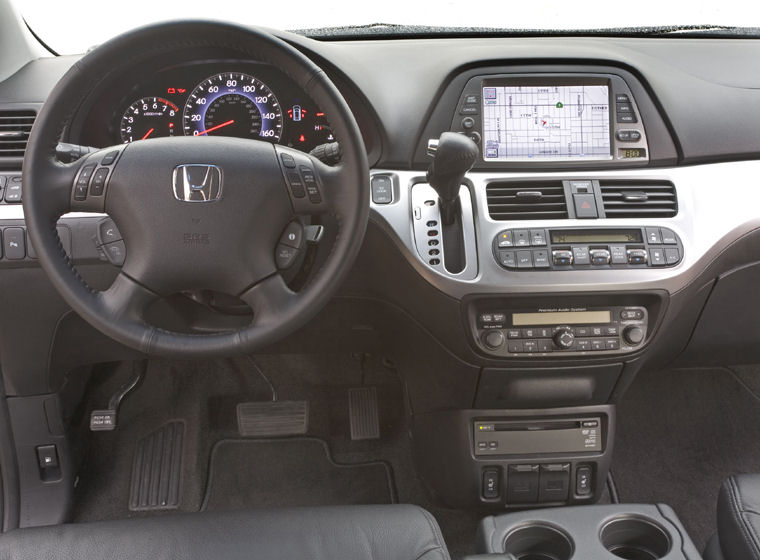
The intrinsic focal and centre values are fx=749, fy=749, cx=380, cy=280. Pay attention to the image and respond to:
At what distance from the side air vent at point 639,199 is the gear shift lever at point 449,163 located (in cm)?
33

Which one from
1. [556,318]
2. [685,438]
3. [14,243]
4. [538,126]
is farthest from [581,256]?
[14,243]

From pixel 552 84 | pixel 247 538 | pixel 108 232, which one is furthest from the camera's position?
pixel 552 84

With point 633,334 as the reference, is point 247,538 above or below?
below

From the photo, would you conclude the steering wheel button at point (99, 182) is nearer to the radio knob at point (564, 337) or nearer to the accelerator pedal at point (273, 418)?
the radio knob at point (564, 337)

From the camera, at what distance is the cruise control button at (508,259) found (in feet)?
4.87

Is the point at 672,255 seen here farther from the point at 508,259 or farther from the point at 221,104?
the point at 221,104

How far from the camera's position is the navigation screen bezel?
1580mm

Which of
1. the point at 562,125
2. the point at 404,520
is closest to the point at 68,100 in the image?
the point at 404,520

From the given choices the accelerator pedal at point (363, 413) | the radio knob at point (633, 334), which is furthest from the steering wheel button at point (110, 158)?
the accelerator pedal at point (363, 413)

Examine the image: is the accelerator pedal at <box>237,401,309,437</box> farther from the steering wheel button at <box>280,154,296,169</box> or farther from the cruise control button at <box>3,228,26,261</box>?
the steering wheel button at <box>280,154,296,169</box>

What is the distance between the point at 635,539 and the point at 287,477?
39.0 inches

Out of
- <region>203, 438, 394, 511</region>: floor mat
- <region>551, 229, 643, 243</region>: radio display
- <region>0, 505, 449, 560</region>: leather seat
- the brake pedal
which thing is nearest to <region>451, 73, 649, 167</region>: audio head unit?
<region>551, 229, 643, 243</region>: radio display

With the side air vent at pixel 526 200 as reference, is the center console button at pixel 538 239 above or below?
below

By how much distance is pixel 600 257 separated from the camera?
1.49 meters
